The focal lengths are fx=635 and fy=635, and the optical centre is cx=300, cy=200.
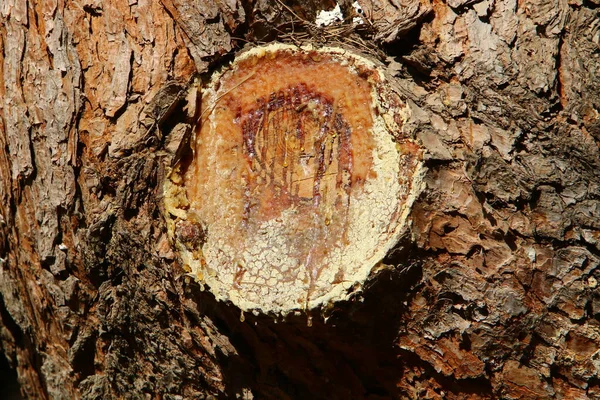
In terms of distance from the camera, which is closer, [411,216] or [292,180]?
[411,216]

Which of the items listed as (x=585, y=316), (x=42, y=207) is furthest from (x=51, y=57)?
(x=585, y=316)

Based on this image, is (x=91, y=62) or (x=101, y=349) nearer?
(x=91, y=62)

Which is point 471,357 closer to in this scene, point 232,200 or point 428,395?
point 428,395

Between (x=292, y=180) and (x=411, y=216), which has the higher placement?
(x=292, y=180)
